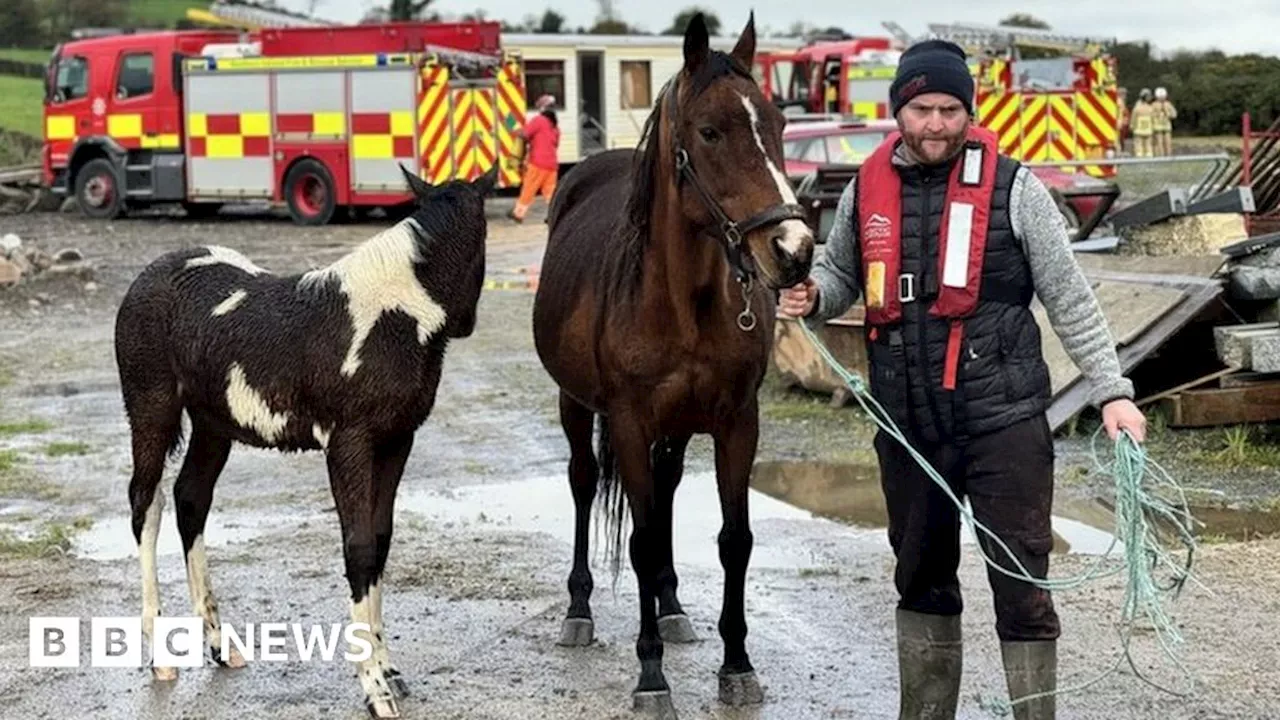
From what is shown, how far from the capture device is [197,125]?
2644 cm

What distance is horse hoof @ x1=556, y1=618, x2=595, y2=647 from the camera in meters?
6.10

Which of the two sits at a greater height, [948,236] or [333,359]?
[948,236]

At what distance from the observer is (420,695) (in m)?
5.49

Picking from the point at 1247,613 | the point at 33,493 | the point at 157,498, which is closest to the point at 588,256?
the point at 157,498

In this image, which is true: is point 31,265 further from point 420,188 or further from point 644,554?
point 644,554

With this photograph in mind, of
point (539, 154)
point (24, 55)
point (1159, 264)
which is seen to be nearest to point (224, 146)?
point (539, 154)

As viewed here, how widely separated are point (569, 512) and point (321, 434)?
3062 mm

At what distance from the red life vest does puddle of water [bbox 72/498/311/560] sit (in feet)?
13.2

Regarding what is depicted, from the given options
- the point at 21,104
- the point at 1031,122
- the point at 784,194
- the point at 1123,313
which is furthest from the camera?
the point at 21,104

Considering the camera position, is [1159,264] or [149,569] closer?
[149,569]

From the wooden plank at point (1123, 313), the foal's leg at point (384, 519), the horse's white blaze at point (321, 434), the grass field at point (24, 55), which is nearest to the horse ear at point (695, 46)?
the foal's leg at point (384, 519)

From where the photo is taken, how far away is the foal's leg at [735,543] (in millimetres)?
5422

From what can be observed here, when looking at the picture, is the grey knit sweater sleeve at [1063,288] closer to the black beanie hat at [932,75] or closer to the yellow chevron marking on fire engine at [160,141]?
the black beanie hat at [932,75]

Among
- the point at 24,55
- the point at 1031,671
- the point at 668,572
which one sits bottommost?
the point at 668,572
